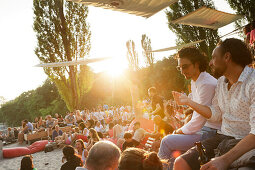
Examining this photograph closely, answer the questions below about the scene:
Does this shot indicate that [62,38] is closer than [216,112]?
No

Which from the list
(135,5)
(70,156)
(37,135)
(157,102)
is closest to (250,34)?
(135,5)

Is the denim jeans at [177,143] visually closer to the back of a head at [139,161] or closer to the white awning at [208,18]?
the back of a head at [139,161]

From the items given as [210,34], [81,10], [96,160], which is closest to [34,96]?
[81,10]

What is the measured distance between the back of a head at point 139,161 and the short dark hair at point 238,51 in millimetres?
919

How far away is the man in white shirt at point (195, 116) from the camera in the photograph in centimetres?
188

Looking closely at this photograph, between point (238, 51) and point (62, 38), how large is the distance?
62.6ft

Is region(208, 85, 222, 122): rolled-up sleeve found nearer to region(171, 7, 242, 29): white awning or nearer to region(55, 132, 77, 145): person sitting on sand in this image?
region(171, 7, 242, 29): white awning

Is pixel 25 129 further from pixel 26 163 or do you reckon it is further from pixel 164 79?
pixel 164 79

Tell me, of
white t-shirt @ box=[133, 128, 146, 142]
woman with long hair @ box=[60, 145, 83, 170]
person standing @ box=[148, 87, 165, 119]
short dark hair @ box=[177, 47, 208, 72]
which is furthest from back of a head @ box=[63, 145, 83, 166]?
short dark hair @ box=[177, 47, 208, 72]

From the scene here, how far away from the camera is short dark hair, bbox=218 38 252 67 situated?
1.42m

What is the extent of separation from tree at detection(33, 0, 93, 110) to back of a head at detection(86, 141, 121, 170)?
18.2m

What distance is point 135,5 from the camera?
3.18 m

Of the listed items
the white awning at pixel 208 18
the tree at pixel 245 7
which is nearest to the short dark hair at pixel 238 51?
the white awning at pixel 208 18

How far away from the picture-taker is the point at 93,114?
16.5m
